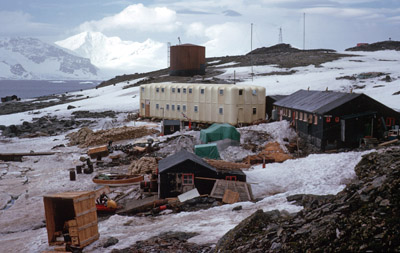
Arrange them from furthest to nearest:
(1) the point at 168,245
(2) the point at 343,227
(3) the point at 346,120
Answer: (3) the point at 346,120
(1) the point at 168,245
(2) the point at 343,227

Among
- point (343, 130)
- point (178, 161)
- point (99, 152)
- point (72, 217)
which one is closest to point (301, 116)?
point (343, 130)

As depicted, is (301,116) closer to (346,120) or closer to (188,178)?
(346,120)

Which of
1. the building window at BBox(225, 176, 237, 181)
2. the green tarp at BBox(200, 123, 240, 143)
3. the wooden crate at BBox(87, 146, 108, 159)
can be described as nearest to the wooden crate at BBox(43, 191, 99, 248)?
the building window at BBox(225, 176, 237, 181)

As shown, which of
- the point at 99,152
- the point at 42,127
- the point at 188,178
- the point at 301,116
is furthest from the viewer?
the point at 42,127

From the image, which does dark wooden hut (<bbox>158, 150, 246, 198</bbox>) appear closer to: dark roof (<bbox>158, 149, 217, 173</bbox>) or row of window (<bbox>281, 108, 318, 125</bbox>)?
dark roof (<bbox>158, 149, 217, 173</bbox>)

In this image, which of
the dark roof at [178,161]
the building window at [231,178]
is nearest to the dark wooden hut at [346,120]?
the building window at [231,178]

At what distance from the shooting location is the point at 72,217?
18250mm

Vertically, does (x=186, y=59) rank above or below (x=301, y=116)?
above

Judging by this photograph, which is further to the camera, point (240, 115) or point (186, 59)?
point (186, 59)

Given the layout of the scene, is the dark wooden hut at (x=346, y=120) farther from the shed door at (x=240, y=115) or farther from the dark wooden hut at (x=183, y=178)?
the dark wooden hut at (x=183, y=178)

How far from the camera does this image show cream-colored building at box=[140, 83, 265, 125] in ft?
138

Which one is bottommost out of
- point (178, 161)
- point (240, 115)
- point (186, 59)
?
point (178, 161)

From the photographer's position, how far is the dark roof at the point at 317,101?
3209 centimetres

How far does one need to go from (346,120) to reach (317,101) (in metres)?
4.11
